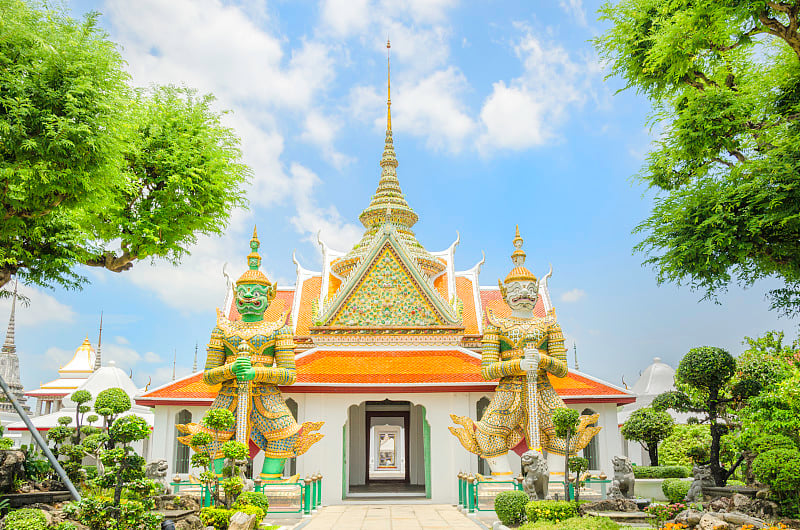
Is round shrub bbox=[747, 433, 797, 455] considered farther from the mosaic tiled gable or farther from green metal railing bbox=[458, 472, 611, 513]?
the mosaic tiled gable

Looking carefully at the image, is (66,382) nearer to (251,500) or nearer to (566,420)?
(251,500)

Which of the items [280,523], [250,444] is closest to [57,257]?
[250,444]

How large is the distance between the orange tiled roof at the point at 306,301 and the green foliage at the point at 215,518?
791cm

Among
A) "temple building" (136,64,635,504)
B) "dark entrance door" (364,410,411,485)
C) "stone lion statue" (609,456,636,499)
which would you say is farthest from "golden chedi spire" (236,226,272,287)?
"stone lion statue" (609,456,636,499)

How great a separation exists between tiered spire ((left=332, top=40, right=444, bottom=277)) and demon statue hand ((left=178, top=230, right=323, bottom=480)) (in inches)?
216

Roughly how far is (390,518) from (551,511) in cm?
321

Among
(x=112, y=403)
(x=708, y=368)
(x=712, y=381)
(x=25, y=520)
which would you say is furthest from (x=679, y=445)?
(x=25, y=520)

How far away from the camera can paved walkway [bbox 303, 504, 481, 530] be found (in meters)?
9.17

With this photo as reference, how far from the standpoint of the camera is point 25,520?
6410 millimetres

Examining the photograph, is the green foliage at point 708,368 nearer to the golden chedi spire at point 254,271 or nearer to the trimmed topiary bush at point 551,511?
the trimmed topiary bush at point 551,511

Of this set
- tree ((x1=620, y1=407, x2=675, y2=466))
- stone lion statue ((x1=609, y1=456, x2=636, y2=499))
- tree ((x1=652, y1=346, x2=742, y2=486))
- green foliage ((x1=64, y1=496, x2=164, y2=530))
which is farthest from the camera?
tree ((x1=620, y1=407, x2=675, y2=466))

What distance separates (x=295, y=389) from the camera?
1243 centimetres

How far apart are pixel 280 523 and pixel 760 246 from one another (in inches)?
320

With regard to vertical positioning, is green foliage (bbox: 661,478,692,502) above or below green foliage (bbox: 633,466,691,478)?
above
